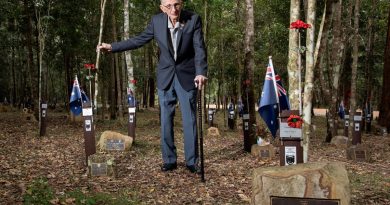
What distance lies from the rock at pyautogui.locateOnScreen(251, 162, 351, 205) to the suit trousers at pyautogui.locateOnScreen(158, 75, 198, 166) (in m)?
2.47

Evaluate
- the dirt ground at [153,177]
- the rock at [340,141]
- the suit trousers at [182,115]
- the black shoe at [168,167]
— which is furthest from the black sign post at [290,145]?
the rock at [340,141]

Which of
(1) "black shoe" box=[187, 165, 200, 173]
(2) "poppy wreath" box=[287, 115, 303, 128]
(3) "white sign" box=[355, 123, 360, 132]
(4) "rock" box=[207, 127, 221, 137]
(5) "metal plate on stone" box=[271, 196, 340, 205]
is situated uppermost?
(2) "poppy wreath" box=[287, 115, 303, 128]

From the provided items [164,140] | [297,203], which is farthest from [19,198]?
[297,203]

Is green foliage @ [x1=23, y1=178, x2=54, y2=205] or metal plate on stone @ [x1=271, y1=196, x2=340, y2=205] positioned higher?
metal plate on stone @ [x1=271, y1=196, x2=340, y2=205]

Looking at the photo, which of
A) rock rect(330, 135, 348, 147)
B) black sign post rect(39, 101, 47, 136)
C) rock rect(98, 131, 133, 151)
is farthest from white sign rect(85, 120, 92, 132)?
rock rect(330, 135, 348, 147)

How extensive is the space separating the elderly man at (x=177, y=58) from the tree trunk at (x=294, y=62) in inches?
73.3

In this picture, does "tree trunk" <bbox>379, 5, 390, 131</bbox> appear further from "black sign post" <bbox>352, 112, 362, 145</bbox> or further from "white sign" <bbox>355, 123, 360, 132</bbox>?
"white sign" <bbox>355, 123, 360, 132</bbox>

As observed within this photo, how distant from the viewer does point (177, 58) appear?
577 cm

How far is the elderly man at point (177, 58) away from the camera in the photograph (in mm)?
5691

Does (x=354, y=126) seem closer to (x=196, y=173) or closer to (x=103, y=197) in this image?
(x=196, y=173)

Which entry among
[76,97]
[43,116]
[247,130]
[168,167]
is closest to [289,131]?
[168,167]

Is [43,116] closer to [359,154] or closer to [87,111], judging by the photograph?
[87,111]

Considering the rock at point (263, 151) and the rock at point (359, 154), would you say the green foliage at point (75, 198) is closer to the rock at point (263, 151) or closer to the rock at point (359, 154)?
the rock at point (263, 151)

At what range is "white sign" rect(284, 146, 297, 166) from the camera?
186 inches
